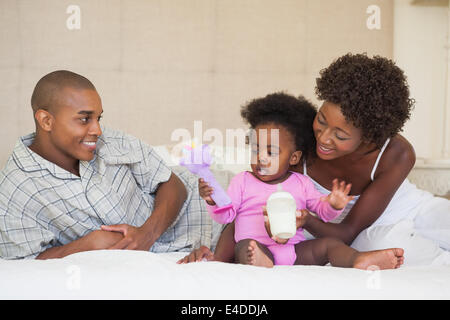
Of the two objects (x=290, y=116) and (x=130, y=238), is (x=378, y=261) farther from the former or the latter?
(x=130, y=238)

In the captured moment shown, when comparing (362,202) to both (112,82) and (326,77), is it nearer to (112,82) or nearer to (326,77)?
(326,77)

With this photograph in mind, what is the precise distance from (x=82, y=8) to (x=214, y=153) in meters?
1.11

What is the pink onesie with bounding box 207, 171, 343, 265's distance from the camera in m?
1.35

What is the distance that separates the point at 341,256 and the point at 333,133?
353mm

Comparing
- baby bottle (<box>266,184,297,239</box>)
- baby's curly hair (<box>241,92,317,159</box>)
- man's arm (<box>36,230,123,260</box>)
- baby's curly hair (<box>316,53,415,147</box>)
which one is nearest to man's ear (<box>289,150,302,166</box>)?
baby's curly hair (<box>241,92,317,159</box>)

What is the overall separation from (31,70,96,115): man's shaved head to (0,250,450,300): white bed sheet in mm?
538

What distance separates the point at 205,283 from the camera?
955 millimetres

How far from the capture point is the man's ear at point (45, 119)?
142cm

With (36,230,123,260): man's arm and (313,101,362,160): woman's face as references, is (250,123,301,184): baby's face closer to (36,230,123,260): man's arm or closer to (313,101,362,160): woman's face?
(313,101,362,160): woman's face

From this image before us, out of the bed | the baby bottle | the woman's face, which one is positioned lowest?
the bed

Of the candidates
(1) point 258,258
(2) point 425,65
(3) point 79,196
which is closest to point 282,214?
(1) point 258,258

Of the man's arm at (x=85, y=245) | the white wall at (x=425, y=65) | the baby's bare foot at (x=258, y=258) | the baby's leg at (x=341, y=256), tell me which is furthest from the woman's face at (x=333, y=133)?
the white wall at (x=425, y=65)

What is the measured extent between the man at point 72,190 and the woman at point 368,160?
9.7 inches

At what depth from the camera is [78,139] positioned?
1.41 meters
